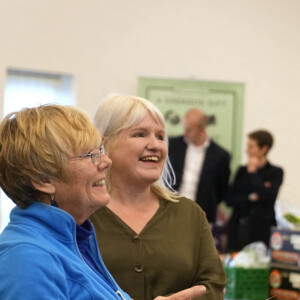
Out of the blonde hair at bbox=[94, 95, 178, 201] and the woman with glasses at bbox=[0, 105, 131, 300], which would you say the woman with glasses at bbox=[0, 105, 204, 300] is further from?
the blonde hair at bbox=[94, 95, 178, 201]

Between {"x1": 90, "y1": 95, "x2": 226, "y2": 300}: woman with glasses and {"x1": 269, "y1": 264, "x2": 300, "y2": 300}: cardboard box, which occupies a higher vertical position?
{"x1": 90, "y1": 95, "x2": 226, "y2": 300}: woman with glasses

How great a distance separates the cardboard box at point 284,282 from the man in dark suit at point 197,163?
2649 millimetres

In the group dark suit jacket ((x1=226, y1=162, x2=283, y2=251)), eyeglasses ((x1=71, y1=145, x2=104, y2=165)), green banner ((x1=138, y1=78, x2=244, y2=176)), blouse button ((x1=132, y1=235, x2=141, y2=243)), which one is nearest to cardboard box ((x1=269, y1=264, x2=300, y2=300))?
blouse button ((x1=132, y1=235, x2=141, y2=243))

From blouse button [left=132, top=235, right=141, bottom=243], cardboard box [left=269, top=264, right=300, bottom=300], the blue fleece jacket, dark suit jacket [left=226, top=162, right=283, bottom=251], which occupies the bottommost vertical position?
dark suit jacket [left=226, top=162, right=283, bottom=251]

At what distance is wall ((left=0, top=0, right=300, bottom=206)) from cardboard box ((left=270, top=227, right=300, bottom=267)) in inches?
144

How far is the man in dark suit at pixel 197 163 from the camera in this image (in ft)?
19.2

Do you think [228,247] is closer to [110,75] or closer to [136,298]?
[110,75]

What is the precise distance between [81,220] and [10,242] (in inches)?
11.8

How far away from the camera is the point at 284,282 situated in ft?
10.4

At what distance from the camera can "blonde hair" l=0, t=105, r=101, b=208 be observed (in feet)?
4.84

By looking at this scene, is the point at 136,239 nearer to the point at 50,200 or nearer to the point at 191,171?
the point at 50,200

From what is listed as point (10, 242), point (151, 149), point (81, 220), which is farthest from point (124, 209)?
point (10, 242)

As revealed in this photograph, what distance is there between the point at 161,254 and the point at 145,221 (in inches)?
5.7

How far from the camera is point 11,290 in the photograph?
129 cm
